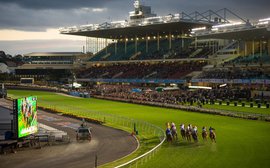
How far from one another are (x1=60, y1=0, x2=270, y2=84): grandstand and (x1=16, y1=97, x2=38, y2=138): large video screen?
41.3 meters

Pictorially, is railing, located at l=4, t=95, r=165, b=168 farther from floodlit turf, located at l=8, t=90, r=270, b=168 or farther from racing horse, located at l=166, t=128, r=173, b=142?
racing horse, located at l=166, t=128, r=173, b=142

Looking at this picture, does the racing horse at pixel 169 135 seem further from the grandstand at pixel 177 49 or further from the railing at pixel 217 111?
the grandstand at pixel 177 49

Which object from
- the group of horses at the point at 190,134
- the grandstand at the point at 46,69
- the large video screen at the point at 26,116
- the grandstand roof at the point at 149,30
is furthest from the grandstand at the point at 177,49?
the large video screen at the point at 26,116

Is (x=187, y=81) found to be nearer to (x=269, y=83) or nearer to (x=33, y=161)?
(x=269, y=83)

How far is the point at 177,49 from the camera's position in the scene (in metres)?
94.4

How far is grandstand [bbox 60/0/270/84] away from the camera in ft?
218

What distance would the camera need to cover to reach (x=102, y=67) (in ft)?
355

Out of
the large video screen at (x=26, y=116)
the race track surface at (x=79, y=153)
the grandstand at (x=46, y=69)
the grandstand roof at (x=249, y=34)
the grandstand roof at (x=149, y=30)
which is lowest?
the race track surface at (x=79, y=153)

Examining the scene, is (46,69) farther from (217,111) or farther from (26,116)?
(26,116)

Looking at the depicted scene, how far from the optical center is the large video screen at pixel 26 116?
906 inches

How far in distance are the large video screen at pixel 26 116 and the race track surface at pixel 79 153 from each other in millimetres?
1312

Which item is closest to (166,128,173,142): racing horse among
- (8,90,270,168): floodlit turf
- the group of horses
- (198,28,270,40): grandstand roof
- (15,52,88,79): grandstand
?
the group of horses

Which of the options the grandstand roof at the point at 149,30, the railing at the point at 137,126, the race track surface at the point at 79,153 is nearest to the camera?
the race track surface at the point at 79,153

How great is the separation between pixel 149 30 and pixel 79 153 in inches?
3013
